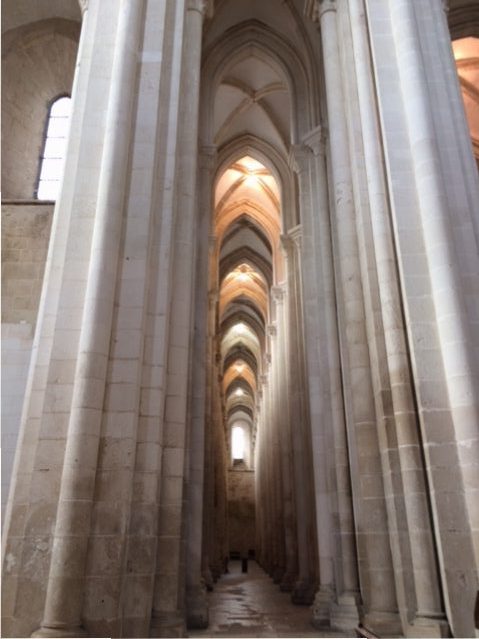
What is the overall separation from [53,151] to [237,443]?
115 feet

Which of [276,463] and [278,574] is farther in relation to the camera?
[276,463]

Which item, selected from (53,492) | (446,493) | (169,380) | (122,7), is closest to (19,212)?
(122,7)

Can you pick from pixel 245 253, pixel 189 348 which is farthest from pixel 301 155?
pixel 245 253

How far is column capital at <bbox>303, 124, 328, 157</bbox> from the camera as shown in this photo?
37.2ft

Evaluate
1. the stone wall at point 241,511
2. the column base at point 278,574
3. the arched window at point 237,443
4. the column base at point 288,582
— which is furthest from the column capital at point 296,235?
the arched window at point 237,443

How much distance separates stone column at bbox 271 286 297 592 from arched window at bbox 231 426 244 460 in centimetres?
2375

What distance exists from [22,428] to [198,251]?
5.98 meters

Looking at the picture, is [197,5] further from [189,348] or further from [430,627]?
[430,627]

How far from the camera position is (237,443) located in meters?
43.4

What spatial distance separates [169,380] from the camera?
626cm

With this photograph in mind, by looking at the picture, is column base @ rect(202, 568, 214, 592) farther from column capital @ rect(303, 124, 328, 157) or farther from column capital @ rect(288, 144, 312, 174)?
column capital @ rect(303, 124, 328, 157)

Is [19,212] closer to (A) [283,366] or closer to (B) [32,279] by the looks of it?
(B) [32,279]

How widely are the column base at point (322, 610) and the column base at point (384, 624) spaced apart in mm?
2398

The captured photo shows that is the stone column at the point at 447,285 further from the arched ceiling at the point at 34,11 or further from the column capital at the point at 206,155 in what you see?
the arched ceiling at the point at 34,11
